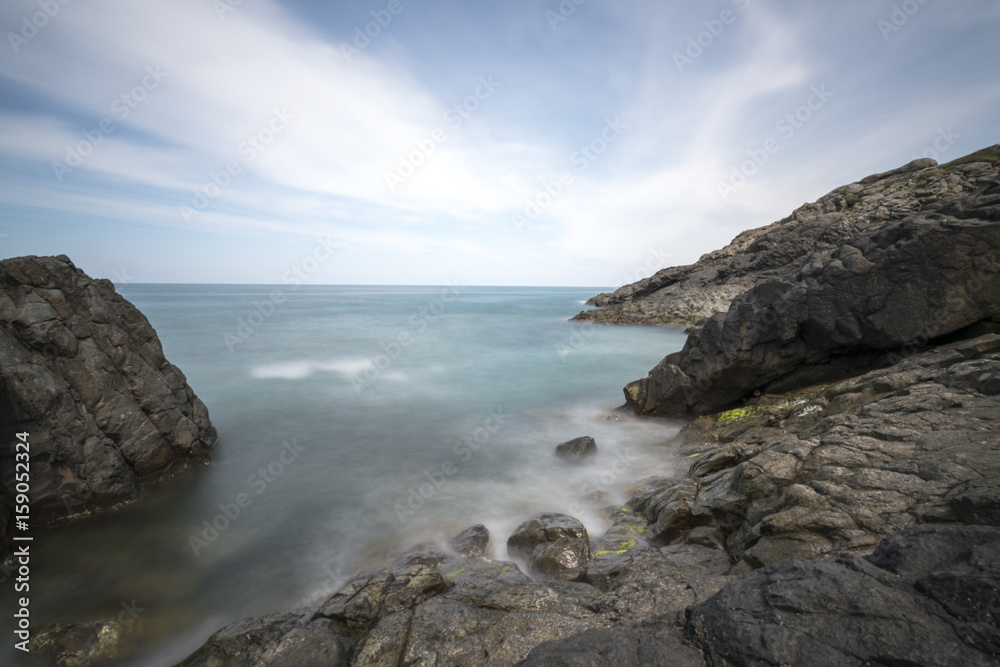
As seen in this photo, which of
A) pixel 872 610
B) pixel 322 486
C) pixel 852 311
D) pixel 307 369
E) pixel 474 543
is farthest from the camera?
pixel 307 369

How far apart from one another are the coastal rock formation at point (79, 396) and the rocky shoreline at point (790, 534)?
4439mm

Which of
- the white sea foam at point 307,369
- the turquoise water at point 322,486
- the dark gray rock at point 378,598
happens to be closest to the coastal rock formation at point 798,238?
the turquoise water at point 322,486

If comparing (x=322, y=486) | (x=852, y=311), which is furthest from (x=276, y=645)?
(x=852, y=311)

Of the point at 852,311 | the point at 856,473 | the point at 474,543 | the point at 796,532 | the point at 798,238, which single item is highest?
the point at 798,238

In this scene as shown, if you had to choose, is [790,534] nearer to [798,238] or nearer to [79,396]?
[79,396]

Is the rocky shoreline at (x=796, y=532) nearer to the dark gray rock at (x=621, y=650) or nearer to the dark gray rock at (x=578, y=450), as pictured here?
the dark gray rock at (x=621, y=650)

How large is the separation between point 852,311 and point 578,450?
29.9 feet

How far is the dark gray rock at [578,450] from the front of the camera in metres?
14.0

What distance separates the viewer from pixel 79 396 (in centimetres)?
1069

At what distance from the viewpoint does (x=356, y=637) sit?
18.5 feet

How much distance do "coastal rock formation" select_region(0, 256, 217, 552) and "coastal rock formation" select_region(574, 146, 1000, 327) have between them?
3450cm

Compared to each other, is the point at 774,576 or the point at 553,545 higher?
the point at 774,576

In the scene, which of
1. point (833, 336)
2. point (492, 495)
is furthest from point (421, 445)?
point (833, 336)

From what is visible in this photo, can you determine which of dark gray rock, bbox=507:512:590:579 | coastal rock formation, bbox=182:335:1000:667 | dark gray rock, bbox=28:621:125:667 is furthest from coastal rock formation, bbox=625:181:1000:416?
dark gray rock, bbox=28:621:125:667
